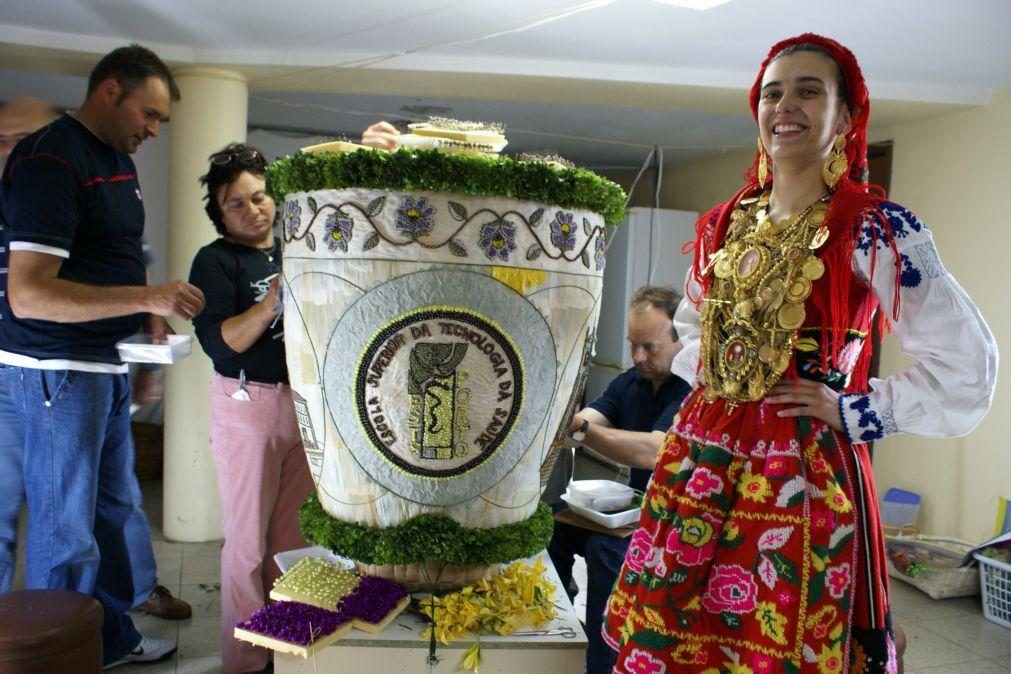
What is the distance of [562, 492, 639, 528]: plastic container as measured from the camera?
80.7 inches

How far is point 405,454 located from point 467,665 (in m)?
0.34

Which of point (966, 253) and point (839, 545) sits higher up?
point (966, 253)

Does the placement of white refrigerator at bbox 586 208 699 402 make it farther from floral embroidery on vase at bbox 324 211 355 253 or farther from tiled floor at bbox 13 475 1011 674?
floral embroidery on vase at bbox 324 211 355 253

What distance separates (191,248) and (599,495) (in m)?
2.25

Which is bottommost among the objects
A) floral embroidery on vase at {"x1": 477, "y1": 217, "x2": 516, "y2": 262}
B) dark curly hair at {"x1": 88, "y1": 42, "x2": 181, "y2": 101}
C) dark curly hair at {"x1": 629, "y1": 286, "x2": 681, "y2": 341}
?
dark curly hair at {"x1": 629, "y1": 286, "x2": 681, "y2": 341}

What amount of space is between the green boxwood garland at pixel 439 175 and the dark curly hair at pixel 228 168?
0.87m

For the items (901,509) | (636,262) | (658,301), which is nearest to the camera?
(658,301)

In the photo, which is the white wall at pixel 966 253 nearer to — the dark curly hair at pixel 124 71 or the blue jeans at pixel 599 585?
the blue jeans at pixel 599 585

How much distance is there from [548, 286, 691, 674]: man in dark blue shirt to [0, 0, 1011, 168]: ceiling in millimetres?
1222

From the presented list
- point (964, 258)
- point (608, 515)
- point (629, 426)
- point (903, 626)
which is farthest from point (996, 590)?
point (608, 515)

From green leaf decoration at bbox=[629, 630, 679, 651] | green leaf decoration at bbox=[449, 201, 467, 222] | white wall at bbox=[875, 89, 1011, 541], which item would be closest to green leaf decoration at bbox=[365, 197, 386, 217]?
green leaf decoration at bbox=[449, 201, 467, 222]

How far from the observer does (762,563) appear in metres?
1.17

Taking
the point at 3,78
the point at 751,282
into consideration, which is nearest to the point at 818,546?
the point at 751,282

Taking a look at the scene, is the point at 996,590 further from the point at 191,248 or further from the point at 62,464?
the point at 191,248
